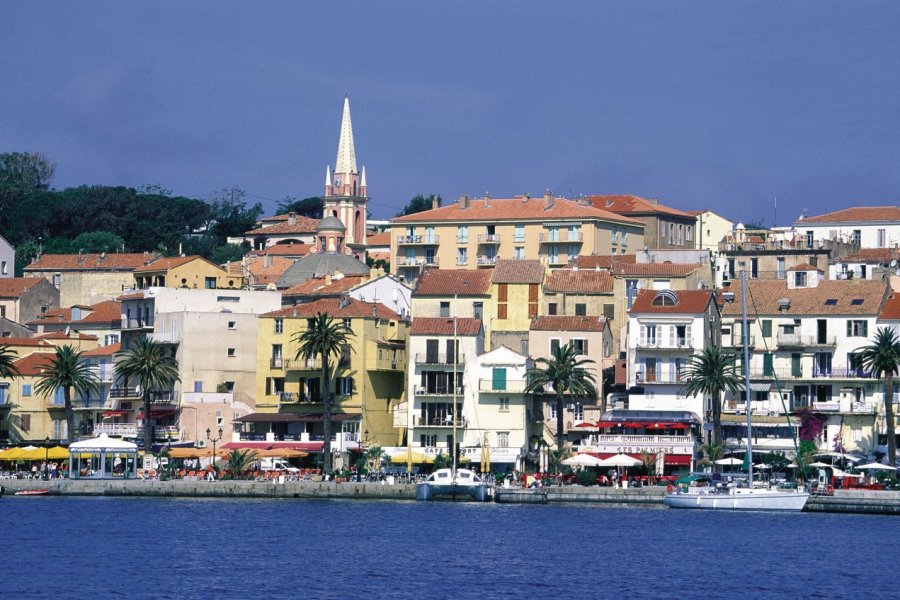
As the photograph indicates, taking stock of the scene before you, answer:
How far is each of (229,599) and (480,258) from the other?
Result: 261 feet

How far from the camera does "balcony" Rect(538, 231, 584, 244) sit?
438ft

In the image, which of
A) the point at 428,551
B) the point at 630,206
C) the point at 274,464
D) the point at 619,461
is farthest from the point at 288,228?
the point at 428,551

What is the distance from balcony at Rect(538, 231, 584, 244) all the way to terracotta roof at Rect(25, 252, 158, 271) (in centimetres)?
3144

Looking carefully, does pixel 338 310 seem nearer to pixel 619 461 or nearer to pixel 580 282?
pixel 580 282

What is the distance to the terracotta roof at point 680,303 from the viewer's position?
100 meters

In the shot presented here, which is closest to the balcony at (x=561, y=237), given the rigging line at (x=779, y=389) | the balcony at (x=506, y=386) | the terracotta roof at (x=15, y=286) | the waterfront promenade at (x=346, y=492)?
the rigging line at (x=779, y=389)

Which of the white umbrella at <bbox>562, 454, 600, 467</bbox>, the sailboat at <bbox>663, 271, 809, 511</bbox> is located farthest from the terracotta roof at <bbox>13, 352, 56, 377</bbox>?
the sailboat at <bbox>663, 271, 809, 511</bbox>

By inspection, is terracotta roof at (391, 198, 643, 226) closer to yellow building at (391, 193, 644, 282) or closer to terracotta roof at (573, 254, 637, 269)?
yellow building at (391, 193, 644, 282)

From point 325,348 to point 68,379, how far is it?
17.3 m

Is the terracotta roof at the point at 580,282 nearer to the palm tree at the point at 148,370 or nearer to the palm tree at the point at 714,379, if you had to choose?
the palm tree at the point at 714,379

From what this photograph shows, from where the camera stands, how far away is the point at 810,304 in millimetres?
103438

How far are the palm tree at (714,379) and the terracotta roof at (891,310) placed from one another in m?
9.33

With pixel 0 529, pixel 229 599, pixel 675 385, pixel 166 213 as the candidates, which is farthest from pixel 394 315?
pixel 166 213

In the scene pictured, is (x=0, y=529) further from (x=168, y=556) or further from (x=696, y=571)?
(x=696, y=571)
